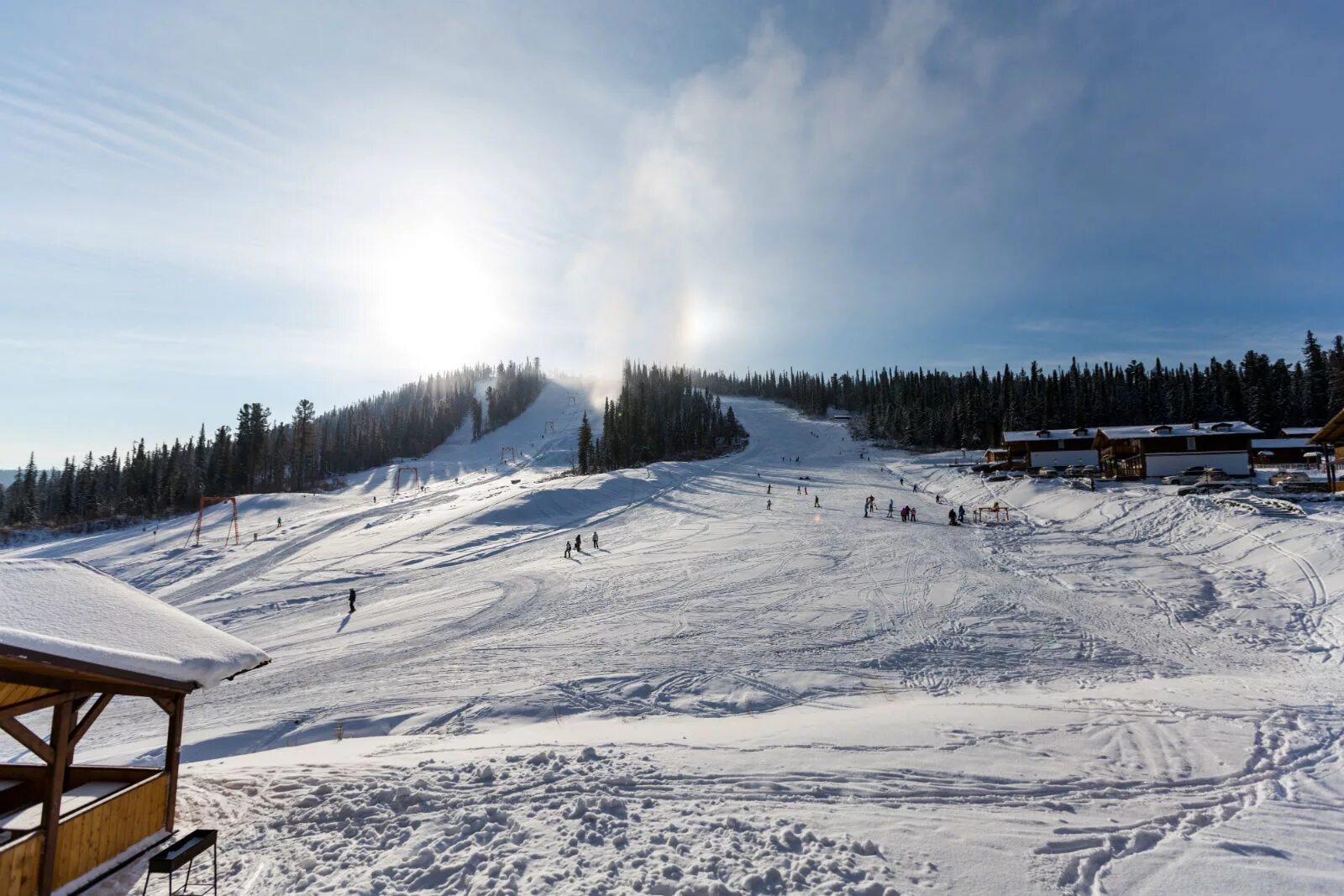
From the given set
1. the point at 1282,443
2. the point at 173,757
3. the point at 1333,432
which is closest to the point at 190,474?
the point at 173,757

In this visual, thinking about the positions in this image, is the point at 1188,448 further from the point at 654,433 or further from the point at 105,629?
the point at 654,433

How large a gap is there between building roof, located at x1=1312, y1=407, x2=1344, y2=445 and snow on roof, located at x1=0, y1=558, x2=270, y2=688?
3680 cm

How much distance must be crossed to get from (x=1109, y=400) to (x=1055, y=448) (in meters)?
43.3

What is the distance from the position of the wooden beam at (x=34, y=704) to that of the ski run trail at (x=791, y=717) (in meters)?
2.57

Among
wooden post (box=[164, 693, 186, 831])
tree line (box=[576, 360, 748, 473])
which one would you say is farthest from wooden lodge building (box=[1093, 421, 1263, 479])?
wooden post (box=[164, 693, 186, 831])

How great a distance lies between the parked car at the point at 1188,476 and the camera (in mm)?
40812

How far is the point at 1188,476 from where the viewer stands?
42.2 metres

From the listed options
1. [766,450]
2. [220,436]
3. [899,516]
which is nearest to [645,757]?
[899,516]

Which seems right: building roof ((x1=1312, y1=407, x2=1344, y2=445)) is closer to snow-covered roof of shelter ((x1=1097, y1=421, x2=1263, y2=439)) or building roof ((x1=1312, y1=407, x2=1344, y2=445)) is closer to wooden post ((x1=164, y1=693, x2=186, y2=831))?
snow-covered roof of shelter ((x1=1097, y1=421, x2=1263, y2=439))

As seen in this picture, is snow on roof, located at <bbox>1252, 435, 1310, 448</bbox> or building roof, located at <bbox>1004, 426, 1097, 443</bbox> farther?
building roof, located at <bbox>1004, 426, 1097, 443</bbox>

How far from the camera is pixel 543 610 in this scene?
2034 centimetres

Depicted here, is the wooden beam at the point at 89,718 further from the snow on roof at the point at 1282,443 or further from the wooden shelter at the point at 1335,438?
the snow on roof at the point at 1282,443

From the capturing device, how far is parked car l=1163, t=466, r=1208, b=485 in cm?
4081

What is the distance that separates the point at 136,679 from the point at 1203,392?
4551 inches
